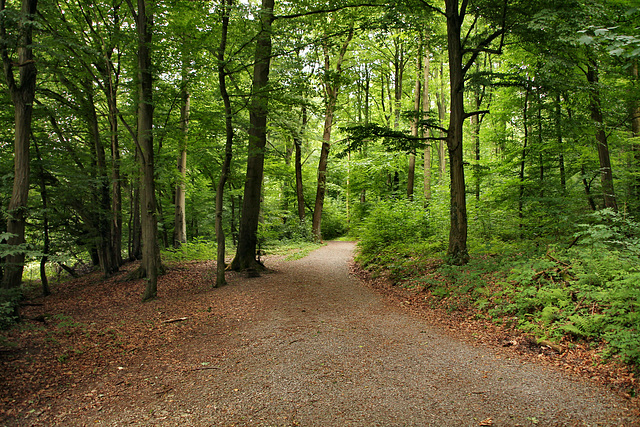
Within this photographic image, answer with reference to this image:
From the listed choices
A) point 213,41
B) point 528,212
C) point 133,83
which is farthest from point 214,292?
point 528,212

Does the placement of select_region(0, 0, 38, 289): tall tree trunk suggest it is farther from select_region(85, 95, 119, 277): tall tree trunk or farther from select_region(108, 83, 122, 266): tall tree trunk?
select_region(85, 95, 119, 277): tall tree trunk

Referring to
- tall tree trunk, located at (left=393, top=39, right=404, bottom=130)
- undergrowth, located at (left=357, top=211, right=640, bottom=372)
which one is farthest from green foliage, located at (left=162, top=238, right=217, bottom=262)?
tall tree trunk, located at (left=393, top=39, right=404, bottom=130)

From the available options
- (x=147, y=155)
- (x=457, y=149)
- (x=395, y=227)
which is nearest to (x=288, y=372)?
(x=147, y=155)

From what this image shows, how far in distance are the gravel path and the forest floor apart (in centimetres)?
2

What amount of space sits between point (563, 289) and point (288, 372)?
4440mm

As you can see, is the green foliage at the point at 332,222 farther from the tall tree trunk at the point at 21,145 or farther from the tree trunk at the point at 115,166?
the tall tree trunk at the point at 21,145

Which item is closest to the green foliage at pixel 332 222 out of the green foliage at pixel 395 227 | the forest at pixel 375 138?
the forest at pixel 375 138

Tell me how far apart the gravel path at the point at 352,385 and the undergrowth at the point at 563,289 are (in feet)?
2.74

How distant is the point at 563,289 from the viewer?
505cm

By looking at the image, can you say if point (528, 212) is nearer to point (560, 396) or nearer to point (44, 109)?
point (560, 396)

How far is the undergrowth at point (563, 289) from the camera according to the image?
405cm

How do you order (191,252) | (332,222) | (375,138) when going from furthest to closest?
(332,222) → (191,252) → (375,138)

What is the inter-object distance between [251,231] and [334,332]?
5.68 meters

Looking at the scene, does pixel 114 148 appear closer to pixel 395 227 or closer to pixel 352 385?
pixel 395 227
